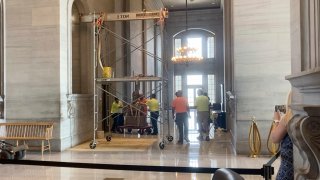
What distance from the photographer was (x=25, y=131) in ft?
35.9

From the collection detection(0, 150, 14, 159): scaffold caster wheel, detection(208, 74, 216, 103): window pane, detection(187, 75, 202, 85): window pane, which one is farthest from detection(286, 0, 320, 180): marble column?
detection(187, 75, 202, 85): window pane

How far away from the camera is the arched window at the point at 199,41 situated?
3247 cm

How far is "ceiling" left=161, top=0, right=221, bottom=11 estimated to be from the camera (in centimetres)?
2953

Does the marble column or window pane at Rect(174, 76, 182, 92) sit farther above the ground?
window pane at Rect(174, 76, 182, 92)

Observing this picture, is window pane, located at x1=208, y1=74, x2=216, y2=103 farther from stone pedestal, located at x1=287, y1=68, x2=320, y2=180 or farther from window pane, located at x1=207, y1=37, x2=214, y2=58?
stone pedestal, located at x1=287, y1=68, x2=320, y2=180

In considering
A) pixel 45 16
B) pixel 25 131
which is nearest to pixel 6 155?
pixel 25 131

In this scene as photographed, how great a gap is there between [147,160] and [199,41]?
81.1 ft

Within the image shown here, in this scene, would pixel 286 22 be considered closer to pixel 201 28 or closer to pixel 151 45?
pixel 151 45

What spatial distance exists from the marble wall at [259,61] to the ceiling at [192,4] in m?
20.1

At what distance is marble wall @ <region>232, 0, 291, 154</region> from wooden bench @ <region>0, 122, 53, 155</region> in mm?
5852

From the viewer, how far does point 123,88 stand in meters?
19.1

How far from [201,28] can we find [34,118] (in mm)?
23479

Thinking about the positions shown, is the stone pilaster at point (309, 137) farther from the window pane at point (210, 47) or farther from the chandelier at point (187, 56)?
the window pane at point (210, 47)

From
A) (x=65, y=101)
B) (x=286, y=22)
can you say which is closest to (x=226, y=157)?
(x=286, y=22)
